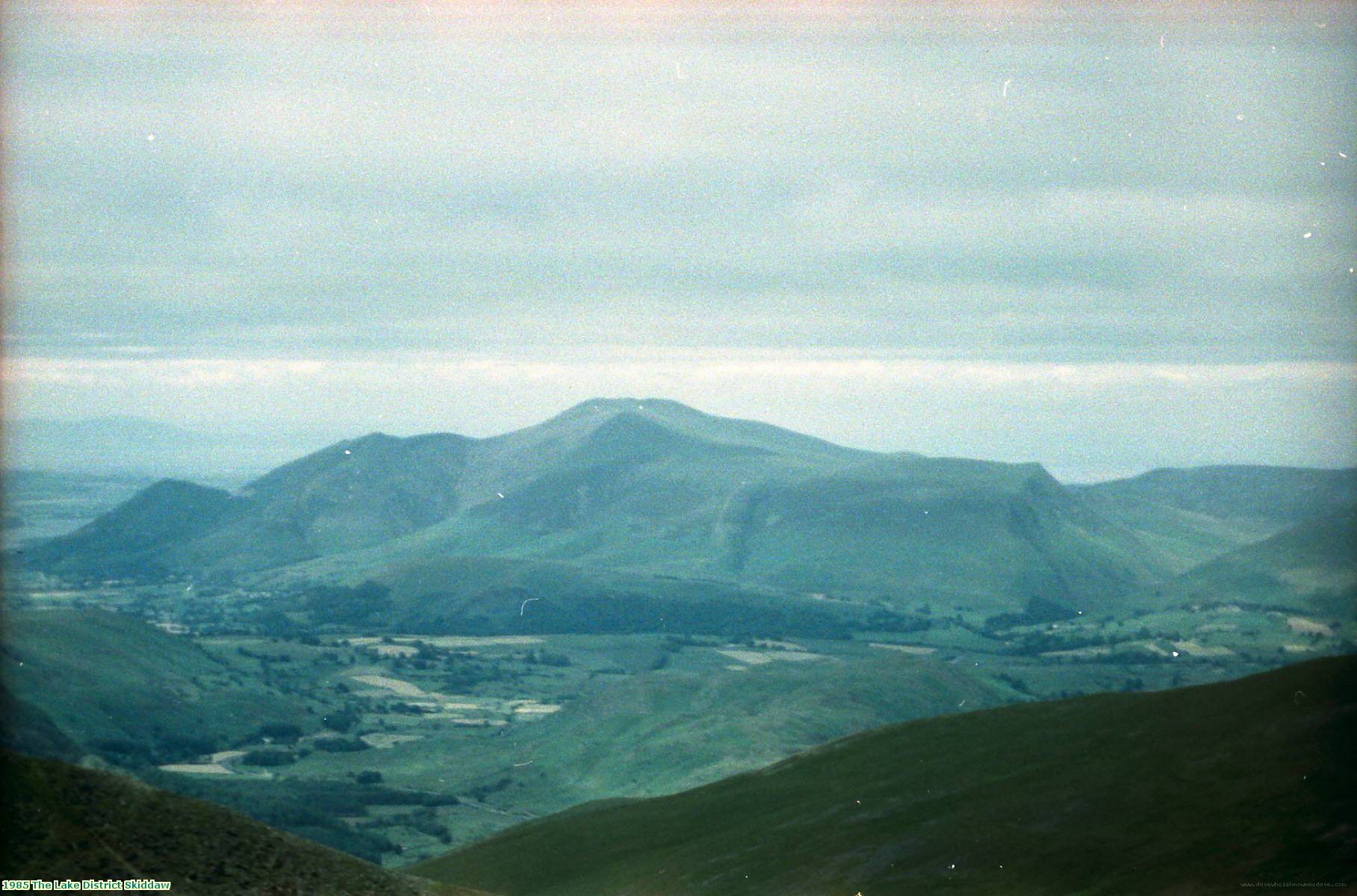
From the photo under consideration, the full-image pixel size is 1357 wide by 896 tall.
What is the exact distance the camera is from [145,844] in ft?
243

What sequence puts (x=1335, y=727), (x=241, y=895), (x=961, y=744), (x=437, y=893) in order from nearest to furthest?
(x=241, y=895) < (x=437, y=893) < (x=1335, y=727) < (x=961, y=744)

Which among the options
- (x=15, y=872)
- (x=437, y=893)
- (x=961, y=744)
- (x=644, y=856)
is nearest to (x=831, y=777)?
(x=961, y=744)

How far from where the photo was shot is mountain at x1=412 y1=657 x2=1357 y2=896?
106188 millimetres

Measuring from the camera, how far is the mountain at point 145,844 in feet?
226

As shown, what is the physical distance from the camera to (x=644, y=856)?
15675 cm

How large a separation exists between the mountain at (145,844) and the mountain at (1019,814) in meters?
52.2

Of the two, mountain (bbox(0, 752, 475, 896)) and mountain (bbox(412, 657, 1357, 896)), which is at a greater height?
mountain (bbox(0, 752, 475, 896))

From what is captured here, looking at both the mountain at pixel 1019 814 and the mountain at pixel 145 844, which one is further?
the mountain at pixel 1019 814

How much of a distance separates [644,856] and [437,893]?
71093mm

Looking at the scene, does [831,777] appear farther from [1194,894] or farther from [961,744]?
[1194,894]

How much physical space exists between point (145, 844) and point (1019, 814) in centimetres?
8084

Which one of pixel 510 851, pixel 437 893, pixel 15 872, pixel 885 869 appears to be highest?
pixel 15 872

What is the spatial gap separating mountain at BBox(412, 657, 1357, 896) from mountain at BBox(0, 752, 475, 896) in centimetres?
5222

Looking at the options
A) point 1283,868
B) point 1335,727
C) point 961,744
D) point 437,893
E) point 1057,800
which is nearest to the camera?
point 437,893
